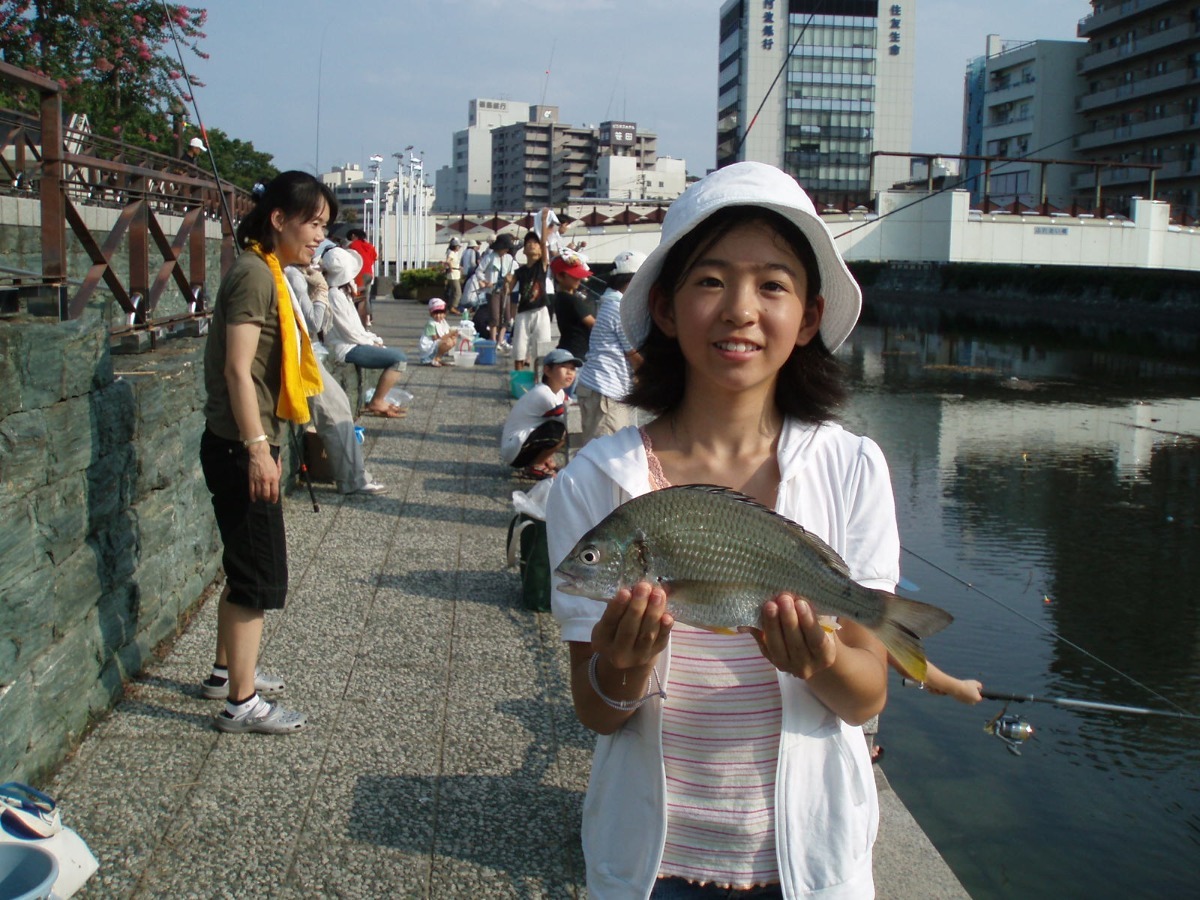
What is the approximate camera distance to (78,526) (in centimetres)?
A: 412

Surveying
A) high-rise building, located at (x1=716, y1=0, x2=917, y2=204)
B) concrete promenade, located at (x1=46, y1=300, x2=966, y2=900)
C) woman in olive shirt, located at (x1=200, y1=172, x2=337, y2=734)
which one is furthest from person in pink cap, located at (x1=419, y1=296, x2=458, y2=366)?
high-rise building, located at (x1=716, y1=0, x2=917, y2=204)

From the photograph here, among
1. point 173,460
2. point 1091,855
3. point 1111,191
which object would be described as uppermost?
point 1111,191

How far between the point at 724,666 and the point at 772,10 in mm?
78231

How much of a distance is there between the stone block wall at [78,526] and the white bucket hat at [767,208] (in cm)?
243

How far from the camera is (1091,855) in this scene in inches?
200

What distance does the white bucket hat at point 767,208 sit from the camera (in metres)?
1.90

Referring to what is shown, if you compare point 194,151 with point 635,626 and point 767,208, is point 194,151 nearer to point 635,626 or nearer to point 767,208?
point 767,208

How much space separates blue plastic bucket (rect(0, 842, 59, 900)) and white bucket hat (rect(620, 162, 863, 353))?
2.15 meters

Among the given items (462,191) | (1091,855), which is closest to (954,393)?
(1091,855)

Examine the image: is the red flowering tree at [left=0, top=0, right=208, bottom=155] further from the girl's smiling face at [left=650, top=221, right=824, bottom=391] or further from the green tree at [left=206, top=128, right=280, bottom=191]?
the green tree at [left=206, top=128, right=280, bottom=191]

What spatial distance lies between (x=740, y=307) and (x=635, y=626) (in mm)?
579

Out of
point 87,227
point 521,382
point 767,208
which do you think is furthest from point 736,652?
point 521,382

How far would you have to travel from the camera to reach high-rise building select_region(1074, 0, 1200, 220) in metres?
76.8

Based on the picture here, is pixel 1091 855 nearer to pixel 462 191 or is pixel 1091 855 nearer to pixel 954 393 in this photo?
pixel 954 393
